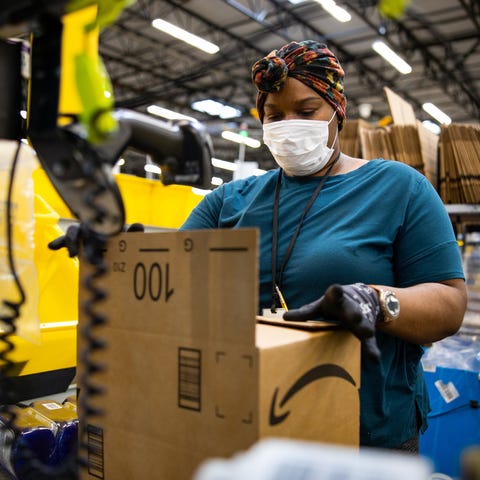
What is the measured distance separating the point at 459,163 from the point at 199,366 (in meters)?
2.88

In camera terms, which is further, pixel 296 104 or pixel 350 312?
pixel 296 104

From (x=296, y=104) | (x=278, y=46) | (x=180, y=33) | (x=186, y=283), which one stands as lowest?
(x=186, y=283)

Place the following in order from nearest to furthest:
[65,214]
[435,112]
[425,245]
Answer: [425,245], [65,214], [435,112]

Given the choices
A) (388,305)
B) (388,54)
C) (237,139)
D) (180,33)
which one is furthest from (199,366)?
(237,139)

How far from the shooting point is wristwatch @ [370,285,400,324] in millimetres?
962

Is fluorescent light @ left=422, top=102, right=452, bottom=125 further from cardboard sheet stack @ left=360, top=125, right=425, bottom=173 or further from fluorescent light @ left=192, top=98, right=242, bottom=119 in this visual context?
cardboard sheet stack @ left=360, top=125, right=425, bottom=173

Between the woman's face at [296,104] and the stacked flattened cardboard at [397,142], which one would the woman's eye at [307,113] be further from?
the stacked flattened cardboard at [397,142]

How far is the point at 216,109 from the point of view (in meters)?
14.9

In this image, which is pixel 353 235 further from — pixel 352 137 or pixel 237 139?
pixel 237 139

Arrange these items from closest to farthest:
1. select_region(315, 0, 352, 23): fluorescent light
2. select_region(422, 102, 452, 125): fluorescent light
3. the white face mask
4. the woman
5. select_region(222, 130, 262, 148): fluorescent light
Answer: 1. the woman
2. the white face mask
3. select_region(315, 0, 352, 23): fluorescent light
4. select_region(422, 102, 452, 125): fluorescent light
5. select_region(222, 130, 262, 148): fluorescent light

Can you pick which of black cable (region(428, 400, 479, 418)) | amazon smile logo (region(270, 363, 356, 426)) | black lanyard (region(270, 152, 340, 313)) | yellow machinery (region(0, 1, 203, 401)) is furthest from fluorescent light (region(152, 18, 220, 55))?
amazon smile logo (region(270, 363, 356, 426))

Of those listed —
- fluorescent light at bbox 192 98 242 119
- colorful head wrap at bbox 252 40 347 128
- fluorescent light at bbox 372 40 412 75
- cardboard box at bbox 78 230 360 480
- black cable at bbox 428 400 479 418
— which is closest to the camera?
cardboard box at bbox 78 230 360 480

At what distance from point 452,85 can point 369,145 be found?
1127 cm

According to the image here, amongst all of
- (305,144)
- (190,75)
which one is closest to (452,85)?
(190,75)
